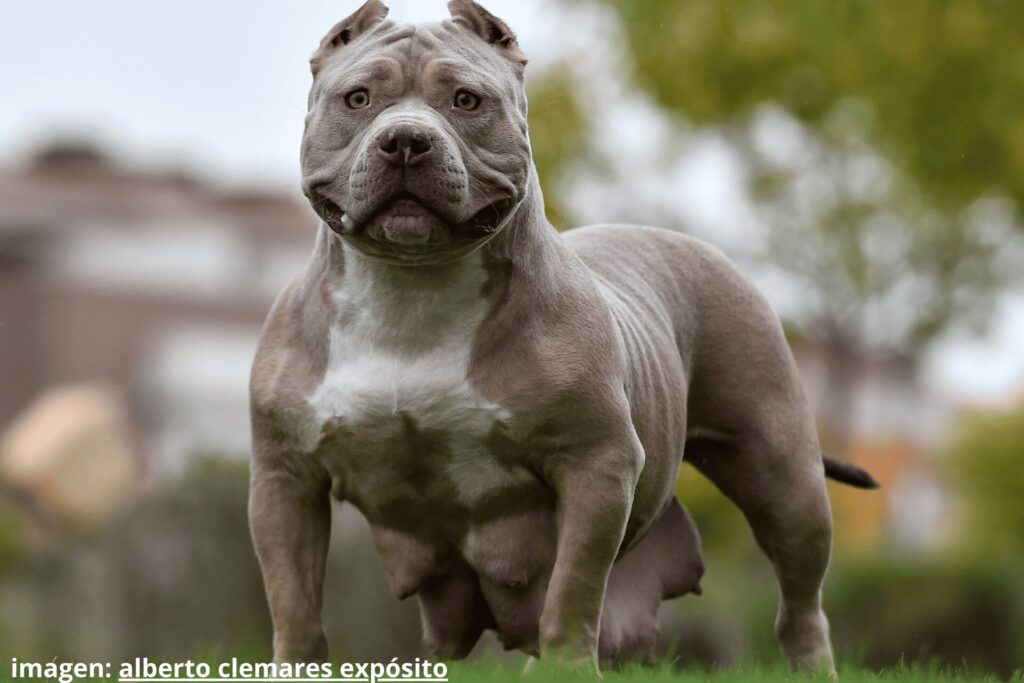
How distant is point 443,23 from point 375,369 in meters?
0.95

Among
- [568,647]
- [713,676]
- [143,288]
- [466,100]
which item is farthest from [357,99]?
[143,288]

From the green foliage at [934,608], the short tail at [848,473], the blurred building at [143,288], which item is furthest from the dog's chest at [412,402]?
the blurred building at [143,288]

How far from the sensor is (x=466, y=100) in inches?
172

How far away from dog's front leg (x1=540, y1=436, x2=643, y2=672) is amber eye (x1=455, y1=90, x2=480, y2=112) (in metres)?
0.95

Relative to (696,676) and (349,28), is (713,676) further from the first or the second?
(349,28)

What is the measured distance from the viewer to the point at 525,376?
4.49m

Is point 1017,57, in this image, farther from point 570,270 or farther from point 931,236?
point 570,270

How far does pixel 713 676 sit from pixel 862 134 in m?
16.0

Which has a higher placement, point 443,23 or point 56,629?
point 443,23

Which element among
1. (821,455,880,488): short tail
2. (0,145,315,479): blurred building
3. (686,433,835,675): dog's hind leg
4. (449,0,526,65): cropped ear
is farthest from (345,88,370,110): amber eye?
(0,145,315,479): blurred building

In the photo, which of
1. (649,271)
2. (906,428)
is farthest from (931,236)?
(906,428)

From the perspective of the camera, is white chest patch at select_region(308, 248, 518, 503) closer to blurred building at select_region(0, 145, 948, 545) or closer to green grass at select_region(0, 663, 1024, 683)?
green grass at select_region(0, 663, 1024, 683)

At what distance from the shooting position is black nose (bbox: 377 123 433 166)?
416 cm

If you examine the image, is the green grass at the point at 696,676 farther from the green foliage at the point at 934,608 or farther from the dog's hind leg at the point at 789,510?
the green foliage at the point at 934,608
